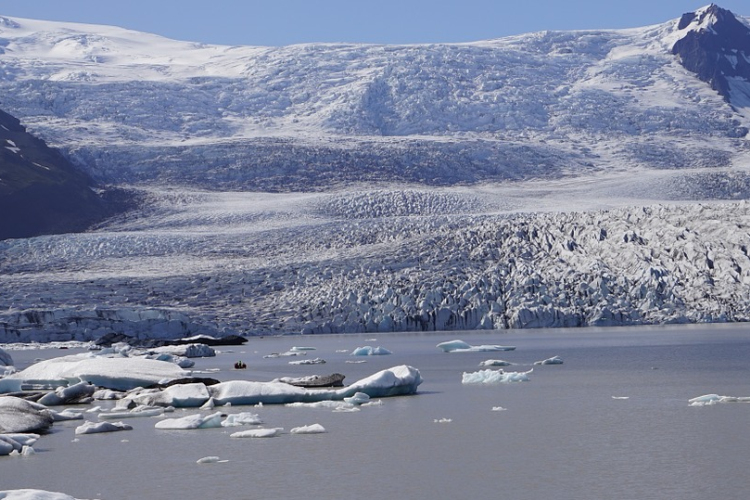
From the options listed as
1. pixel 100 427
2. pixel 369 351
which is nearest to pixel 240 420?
pixel 100 427

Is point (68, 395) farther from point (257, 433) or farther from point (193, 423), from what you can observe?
point (257, 433)

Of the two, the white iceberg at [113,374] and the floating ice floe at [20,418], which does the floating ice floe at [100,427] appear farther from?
the white iceberg at [113,374]

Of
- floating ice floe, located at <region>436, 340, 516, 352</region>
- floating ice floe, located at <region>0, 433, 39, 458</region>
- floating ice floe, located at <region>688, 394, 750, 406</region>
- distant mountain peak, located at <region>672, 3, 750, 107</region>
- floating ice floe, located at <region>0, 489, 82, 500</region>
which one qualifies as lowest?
floating ice floe, located at <region>436, 340, 516, 352</region>

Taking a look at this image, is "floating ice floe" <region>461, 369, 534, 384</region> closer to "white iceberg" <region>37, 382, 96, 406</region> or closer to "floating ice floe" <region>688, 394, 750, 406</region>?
"floating ice floe" <region>688, 394, 750, 406</region>

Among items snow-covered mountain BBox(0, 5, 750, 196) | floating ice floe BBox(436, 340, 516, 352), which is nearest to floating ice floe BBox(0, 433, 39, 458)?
floating ice floe BBox(436, 340, 516, 352)

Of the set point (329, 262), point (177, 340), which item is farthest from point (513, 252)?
point (177, 340)

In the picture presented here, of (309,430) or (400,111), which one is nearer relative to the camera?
(309,430)

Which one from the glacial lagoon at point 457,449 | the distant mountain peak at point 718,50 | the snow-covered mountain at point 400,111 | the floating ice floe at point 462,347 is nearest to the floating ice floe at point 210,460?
the glacial lagoon at point 457,449
